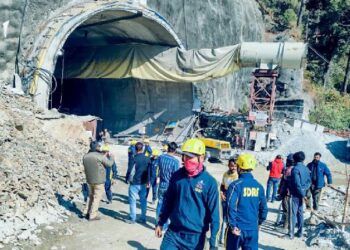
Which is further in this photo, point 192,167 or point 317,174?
point 317,174

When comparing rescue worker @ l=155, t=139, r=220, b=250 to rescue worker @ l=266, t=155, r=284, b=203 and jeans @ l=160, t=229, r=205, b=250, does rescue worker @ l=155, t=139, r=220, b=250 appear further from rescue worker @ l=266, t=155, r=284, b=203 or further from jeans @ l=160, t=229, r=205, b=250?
rescue worker @ l=266, t=155, r=284, b=203

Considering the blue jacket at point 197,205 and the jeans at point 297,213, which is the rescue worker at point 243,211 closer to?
the blue jacket at point 197,205

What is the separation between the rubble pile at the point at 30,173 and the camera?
8883 millimetres

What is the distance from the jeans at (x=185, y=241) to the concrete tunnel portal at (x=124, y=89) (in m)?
19.5

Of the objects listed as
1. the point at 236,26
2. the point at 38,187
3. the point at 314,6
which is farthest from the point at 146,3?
the point at 314,6

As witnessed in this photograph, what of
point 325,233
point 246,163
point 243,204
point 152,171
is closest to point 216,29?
point 152,171

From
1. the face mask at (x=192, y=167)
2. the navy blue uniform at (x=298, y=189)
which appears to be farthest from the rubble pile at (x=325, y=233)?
the face mask at (x=192, y=167)

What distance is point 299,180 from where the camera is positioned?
890 cm

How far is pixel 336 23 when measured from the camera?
39.7 m

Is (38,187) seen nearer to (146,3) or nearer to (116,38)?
(146,3)

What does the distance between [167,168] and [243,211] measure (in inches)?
115

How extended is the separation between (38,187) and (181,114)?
59.0 feet

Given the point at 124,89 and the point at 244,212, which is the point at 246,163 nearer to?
the point at 244,212

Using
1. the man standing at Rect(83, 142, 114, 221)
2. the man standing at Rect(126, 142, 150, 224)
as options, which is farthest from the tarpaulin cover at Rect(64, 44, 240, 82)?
the man standing at Rect(83, 142, 114, 221)
